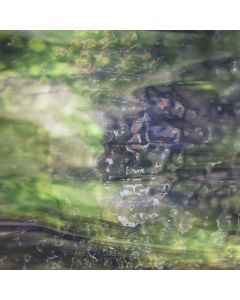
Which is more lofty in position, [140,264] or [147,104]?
[147,104]

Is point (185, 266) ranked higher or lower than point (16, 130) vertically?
lower

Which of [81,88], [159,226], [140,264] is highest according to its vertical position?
[81,88]

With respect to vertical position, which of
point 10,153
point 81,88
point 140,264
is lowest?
point 140,264

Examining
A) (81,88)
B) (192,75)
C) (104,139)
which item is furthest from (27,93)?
(192,75)

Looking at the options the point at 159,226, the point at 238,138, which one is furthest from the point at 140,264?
the point at 238,138

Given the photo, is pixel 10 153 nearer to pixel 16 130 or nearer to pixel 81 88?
pixel 16 130

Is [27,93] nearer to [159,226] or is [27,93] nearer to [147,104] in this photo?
[147,104]
